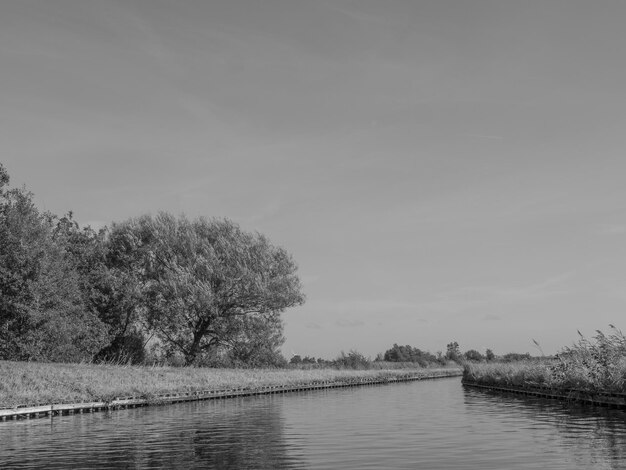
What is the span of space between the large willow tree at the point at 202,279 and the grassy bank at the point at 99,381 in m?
9.42

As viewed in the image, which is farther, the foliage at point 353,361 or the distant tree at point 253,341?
the foliage at point 353,361

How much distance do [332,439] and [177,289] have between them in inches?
2047

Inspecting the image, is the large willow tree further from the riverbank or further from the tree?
the riverbank

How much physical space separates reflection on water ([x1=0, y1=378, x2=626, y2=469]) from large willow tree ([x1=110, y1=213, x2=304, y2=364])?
122 ft

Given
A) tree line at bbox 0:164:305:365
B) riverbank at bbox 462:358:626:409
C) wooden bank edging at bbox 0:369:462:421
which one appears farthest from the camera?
tree line at bbox 0:164:305:365

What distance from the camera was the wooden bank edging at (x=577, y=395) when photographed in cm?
3428

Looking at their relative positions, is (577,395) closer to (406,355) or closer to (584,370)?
(584,370)

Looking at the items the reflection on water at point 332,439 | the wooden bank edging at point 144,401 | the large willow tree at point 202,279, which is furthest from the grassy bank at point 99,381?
the large willow tree at point 202,279

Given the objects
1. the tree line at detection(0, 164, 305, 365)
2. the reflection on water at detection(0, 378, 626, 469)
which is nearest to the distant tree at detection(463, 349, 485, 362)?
the tree line at detection(0, 164, 305, 365)

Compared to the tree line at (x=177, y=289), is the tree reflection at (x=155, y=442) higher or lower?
lower

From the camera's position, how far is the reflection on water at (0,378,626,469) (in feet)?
61.4

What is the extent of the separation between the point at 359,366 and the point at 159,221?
5013 centimetres

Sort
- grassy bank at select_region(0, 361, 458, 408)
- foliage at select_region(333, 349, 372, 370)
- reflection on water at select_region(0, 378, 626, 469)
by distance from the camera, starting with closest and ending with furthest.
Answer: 1. reflection on water at select_region(0, 378, 626, 469)
2. grassy bank at select_region(0, 361, 458, 408)
3. foliage at select_region(333, 349, 372, 370)

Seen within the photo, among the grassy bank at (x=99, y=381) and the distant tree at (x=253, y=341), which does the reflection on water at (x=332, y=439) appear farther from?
the distant tree at (x=253, y=341)
